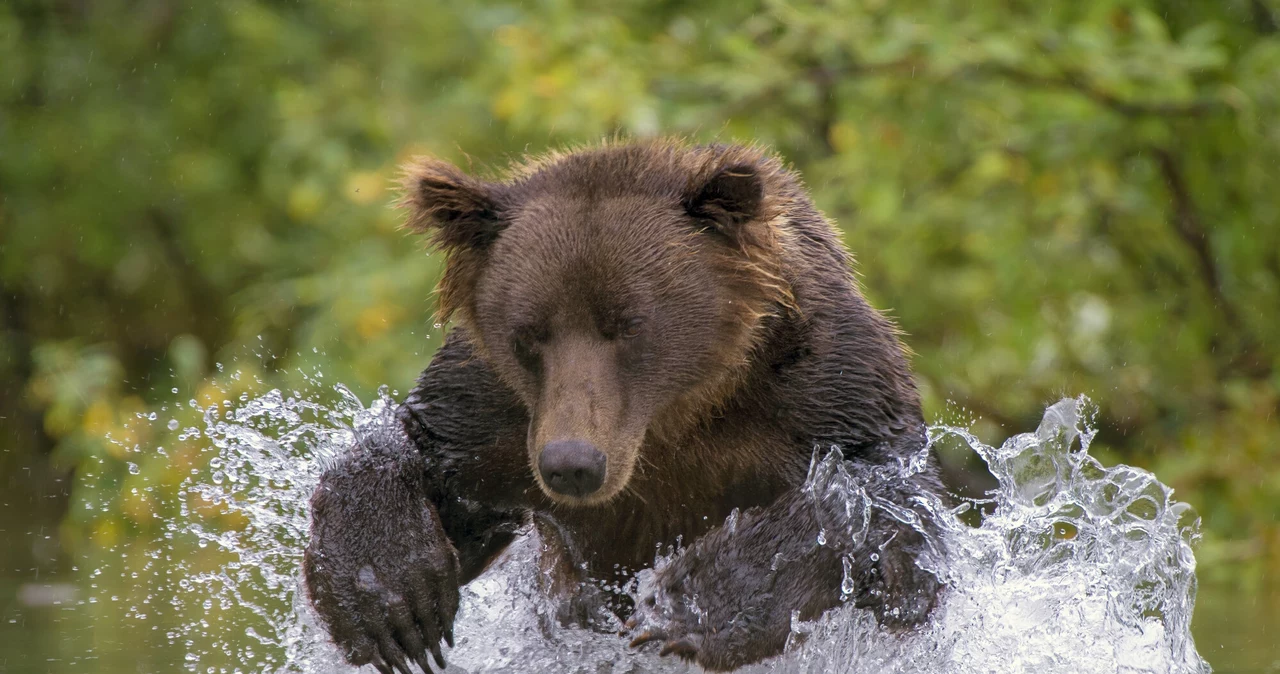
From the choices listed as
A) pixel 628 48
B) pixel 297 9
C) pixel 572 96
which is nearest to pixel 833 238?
pixel 572 96

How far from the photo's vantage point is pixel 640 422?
3.80 meters

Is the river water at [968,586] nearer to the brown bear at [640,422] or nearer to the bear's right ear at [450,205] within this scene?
the brown bear at [640,422]

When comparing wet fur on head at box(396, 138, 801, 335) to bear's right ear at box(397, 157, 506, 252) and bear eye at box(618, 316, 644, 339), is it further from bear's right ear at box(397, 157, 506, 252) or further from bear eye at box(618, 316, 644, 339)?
bear eye at box(618, 316, 644, 339)

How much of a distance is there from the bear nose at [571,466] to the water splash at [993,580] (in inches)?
31.5

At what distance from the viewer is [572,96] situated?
8031mm

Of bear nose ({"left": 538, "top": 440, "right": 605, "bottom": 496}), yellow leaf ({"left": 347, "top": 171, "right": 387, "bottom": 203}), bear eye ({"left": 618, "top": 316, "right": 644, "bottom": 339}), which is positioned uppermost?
yellow leaf ({"left": 347, "top": 171, "right": 387, "bottom": 203})

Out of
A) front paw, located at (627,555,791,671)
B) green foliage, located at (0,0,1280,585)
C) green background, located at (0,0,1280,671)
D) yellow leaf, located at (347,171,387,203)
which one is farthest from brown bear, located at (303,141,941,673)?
yellow leaf, located at (347,171,387,203)

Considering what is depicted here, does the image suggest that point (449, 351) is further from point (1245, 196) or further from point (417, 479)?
point (1245, 196)

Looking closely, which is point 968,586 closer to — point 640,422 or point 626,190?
point 640,422

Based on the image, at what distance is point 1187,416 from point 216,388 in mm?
5464

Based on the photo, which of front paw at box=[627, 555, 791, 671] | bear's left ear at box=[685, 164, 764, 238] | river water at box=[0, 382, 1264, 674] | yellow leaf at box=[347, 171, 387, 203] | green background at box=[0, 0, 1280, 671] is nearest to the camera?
front paw at box=[627, 555, 791, 671]

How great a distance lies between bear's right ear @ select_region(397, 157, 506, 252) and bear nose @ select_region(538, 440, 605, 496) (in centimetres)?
73

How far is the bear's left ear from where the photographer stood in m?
3.80

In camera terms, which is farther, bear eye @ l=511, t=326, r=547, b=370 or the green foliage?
the green foliage
